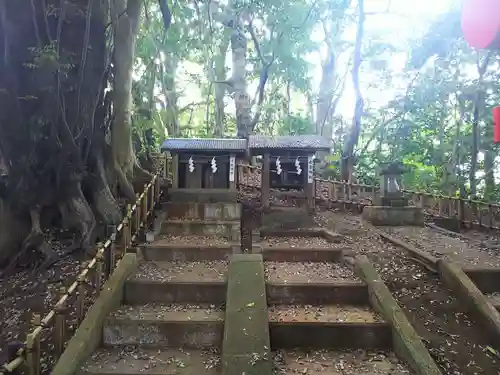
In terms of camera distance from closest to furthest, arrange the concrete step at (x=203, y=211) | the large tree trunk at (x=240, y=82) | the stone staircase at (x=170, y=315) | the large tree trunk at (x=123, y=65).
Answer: the stone staircase at (x=170, y=315)
the large tree trunk at (x=123, y=65)
the concrete step at (x=203, y=211)
the large tree trunk at (x=240, y=82)

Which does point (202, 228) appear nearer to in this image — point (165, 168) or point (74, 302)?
point (74, 302)

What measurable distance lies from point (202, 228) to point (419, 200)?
859 cm

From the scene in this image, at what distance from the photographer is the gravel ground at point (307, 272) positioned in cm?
656

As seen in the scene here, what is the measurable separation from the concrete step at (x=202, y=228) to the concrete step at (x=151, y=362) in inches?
191

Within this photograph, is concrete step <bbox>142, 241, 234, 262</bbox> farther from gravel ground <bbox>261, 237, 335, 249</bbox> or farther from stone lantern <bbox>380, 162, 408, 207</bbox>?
stone lantern <bbox>380, 162, 408, 207</bbox>

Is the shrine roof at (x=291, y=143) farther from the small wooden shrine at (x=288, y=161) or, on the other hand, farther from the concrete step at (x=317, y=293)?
the concrete step at (x=317, y=293)

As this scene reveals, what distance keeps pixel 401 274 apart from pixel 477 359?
232 centimetres

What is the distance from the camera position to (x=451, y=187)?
1711 cm

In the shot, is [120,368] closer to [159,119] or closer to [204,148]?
[204,148]

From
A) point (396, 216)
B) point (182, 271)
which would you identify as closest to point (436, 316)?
point (182, 271)

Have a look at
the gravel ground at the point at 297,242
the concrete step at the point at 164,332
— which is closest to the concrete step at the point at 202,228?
the gravel ground at the point at 297,242

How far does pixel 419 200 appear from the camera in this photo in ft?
46.7

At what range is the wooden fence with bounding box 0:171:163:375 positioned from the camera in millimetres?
3697

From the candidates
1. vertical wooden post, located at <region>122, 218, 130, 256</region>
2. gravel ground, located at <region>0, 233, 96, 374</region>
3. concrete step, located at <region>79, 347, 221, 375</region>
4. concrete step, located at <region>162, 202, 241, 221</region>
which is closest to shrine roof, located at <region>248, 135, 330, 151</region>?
concrete step, located at <region>162, 202, 241, 221</region>
